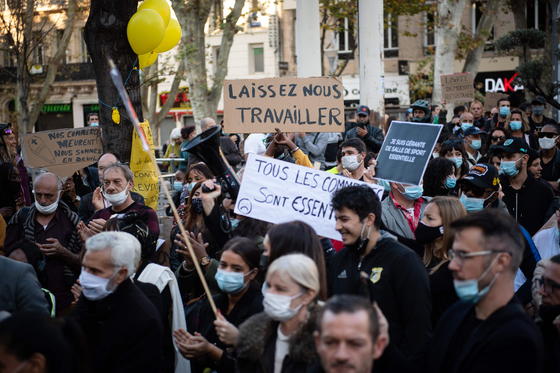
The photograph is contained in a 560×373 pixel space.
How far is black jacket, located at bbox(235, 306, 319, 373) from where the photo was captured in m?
2.73

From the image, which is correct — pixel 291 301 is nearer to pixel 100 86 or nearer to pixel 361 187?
pixel 361 187

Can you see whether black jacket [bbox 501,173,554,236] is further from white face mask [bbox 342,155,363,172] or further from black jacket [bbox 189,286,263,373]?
black jacket [bbox 189,286,263,373]

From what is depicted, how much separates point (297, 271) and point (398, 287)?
66cm

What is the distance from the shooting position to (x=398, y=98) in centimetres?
2714

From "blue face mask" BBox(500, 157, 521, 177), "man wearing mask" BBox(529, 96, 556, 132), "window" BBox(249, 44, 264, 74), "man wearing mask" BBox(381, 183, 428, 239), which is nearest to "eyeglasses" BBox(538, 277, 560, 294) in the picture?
"man wearing mask" BBox(381, 183, 428, 239)

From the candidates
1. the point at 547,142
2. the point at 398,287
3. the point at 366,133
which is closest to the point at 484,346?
the point at 398,287

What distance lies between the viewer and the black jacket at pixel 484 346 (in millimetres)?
2260

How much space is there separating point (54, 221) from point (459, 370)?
392 centimetres

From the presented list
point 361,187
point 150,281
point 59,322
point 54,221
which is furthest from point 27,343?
point 54,221

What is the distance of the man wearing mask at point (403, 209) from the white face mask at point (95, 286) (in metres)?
2.36

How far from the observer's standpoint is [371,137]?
29.6 ft

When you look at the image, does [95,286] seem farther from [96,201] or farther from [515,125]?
[515,125]

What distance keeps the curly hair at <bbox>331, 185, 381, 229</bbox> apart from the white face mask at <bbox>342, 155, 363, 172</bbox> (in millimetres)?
2103

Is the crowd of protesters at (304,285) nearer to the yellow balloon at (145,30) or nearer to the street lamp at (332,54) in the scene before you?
the yellow balloon at (145,30)
